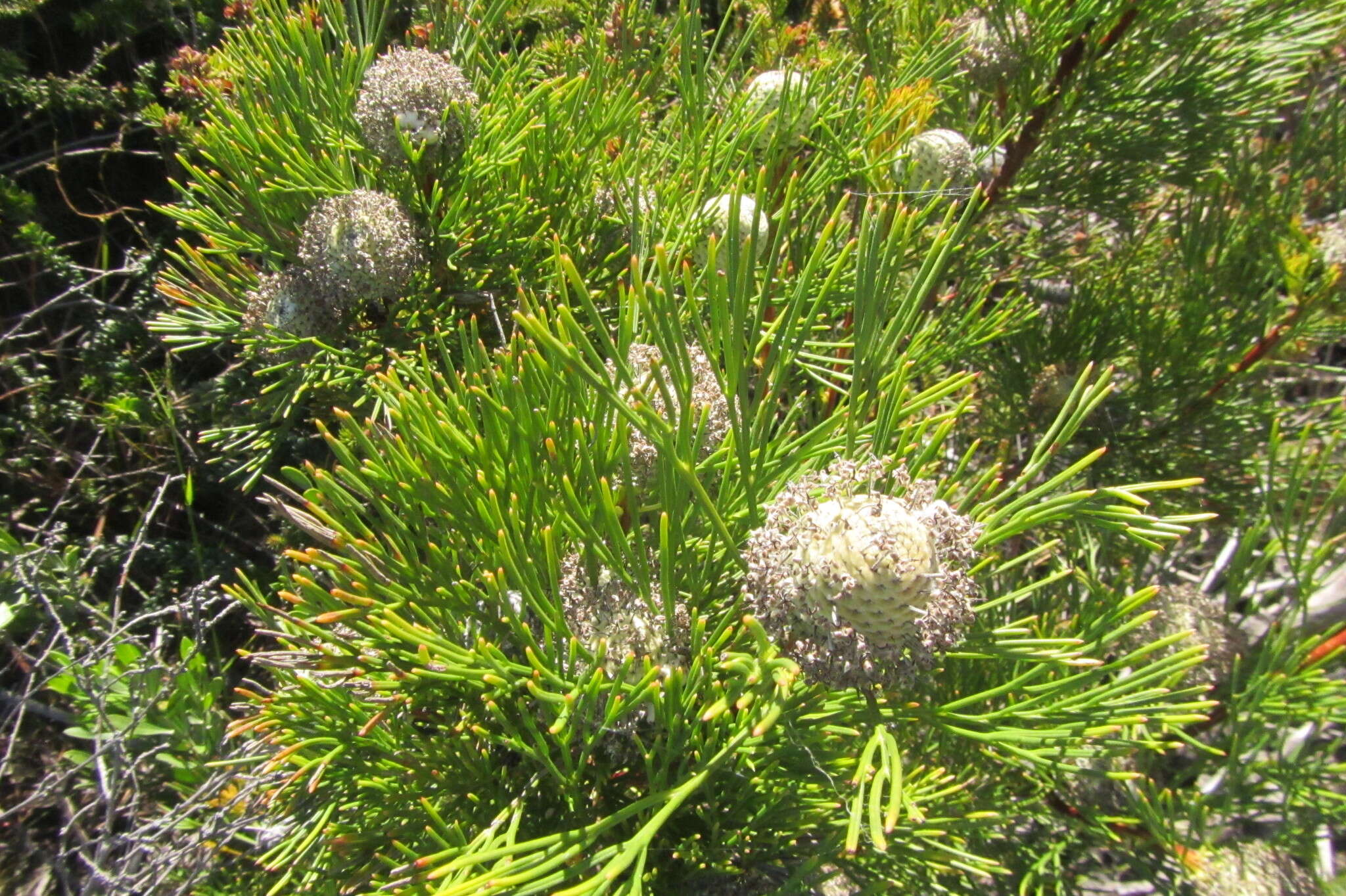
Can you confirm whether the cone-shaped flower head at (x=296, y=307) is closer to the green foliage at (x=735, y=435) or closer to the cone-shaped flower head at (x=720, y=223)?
the green foliage at (x=735, y=435)

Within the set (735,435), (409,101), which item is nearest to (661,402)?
(735,435)

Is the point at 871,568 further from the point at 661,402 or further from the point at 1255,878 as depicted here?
the point at 1255,878

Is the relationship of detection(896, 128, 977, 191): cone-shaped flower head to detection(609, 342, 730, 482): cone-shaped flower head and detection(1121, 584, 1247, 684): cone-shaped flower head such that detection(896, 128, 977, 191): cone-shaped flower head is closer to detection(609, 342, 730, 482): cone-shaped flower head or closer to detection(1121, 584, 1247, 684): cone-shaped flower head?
detection(609, 342, 730, 482): cone-shaped flower head

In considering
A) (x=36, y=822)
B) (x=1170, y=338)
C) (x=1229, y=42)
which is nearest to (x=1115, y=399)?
(x=1170, y=338)

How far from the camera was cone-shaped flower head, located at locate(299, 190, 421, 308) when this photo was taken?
697 millimetres

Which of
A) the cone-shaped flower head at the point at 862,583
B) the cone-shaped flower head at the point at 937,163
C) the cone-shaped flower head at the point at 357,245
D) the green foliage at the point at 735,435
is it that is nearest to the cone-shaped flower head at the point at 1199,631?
the green foliage at the point at 735,435

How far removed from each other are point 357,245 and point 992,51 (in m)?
0.78

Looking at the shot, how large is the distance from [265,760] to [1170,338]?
1363 millimetres

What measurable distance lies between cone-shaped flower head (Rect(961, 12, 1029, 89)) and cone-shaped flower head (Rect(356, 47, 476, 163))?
0.61 metres

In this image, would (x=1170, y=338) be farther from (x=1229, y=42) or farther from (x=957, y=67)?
(x=957, y=67)

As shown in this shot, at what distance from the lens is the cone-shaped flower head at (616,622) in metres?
0.53

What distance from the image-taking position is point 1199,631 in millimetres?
1098

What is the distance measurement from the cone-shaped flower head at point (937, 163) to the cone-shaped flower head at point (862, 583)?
49 cm

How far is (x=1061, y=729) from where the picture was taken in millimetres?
508
